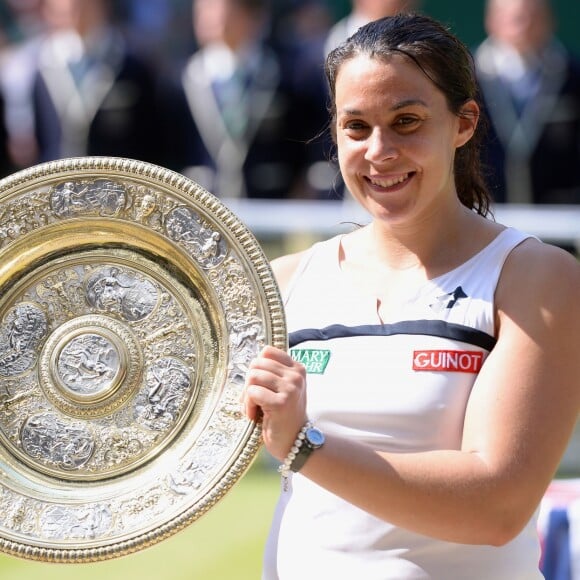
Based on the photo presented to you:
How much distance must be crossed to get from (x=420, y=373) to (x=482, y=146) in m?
0.65

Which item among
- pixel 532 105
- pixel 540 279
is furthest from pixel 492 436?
pixel 532 105

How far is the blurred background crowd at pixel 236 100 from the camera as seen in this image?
7727 millimetres

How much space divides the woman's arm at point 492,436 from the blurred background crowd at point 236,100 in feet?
17.7

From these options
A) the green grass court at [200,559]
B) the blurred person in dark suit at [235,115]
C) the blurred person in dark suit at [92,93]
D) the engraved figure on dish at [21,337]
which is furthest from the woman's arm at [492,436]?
the blurred person in dark suit at [92,93]

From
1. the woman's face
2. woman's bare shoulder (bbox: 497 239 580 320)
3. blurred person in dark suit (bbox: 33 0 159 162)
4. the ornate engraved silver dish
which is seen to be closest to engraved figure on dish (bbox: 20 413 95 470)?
the ornate engraved silver dish

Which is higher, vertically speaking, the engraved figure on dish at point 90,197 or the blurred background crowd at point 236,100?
the blurred background crowd at point 236,100

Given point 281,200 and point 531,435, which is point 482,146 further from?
point 281,200

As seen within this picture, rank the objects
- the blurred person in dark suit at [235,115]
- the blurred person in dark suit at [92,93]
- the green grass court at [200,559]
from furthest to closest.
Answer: the blurred person in dark suit at [92,93] < the blurred person in dark suit at [235,115] < the green grass court at [200,559]

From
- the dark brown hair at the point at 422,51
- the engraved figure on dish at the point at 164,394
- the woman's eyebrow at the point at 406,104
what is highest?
the dark brown hair at the point at 422,51

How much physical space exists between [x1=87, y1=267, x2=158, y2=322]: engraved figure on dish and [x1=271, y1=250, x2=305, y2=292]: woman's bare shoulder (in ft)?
0.79

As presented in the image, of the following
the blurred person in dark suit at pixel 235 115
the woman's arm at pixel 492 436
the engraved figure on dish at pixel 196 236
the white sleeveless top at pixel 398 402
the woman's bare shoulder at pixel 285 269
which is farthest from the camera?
the blurred person in dark suit at pixel 235 115

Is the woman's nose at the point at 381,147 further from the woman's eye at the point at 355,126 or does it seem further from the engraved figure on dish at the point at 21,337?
the engraved figure on dish at the point at 21,337

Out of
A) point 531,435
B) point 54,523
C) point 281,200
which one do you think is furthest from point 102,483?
point 281,200

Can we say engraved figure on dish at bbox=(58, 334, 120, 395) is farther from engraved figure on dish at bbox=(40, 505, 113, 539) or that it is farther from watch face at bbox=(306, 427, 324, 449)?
watch face at bbox=(306, 427, 324, 449)
